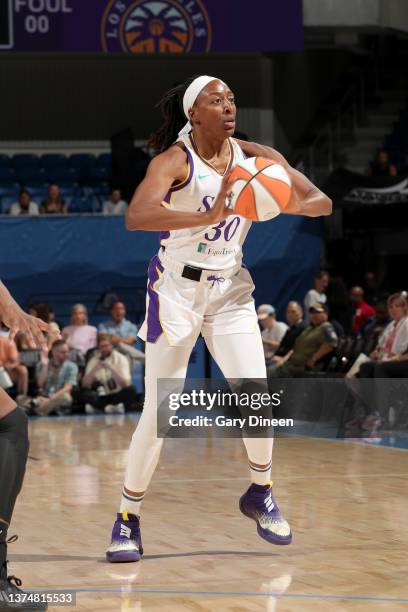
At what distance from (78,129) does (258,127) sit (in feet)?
10.7

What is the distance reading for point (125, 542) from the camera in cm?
506

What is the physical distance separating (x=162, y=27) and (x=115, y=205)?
2868 millimetres

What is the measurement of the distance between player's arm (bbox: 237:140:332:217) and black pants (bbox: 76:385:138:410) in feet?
31.2

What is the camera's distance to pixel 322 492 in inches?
284

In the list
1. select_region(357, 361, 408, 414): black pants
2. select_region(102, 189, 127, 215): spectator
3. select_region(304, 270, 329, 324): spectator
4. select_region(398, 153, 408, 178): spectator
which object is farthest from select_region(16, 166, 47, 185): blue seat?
select_region(357, 361, 408, 414): black pants

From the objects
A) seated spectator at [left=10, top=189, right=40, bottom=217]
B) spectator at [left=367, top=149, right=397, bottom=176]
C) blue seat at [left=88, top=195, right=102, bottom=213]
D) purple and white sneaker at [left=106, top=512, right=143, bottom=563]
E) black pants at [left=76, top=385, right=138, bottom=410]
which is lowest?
black pants at [left=76, top=385, right=138, bottom=410]

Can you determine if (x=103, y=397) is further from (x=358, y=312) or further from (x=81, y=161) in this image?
(x=81, y=161)

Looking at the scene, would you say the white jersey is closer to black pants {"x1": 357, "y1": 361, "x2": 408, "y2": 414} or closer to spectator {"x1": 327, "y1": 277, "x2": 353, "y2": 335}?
black pants {"x1": 357, "y1": 361, "x2": 408, "y2": 414}

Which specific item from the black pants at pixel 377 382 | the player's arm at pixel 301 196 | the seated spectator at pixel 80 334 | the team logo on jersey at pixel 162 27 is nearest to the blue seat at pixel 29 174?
the team logo on jersey at pixel 162 27

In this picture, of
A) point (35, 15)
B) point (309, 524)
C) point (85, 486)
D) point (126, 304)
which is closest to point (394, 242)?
point (126, 304)

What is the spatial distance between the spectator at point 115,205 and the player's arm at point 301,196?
38.7ft

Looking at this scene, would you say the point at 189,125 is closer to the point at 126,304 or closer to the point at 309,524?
the point at 309,524

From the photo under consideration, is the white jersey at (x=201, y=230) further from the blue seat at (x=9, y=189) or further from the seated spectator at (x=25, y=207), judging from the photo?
the blue seat at (x=9, y=189)

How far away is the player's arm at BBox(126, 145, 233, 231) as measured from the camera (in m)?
4.58
